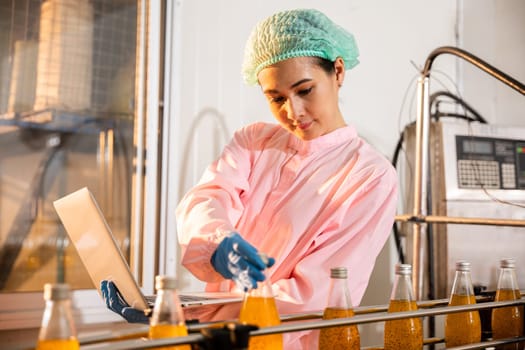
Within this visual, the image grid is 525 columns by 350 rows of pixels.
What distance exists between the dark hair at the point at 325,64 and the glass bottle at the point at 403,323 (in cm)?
58

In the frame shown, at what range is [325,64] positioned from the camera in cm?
151

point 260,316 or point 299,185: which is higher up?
point 299,185

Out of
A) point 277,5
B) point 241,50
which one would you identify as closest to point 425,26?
point 277,5

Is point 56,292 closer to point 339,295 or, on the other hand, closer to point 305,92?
point 339,295

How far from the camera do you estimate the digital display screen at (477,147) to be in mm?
2719

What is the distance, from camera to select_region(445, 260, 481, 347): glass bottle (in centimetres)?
119

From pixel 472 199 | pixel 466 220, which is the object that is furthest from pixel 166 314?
pixel 472 199

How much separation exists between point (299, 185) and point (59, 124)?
A: 1219 millimetres

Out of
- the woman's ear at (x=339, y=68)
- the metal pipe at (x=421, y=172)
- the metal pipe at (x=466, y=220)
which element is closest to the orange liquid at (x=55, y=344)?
the woman's ear at (x=339, y=68)

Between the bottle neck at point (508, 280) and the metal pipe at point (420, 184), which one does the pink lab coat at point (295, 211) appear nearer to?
the bottle neck at point (508, 280)

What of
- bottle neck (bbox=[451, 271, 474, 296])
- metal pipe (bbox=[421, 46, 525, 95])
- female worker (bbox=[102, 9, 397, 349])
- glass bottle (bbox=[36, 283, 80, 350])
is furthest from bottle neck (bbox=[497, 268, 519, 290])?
glass bottle (bbox=[36, 283, 80, 350])

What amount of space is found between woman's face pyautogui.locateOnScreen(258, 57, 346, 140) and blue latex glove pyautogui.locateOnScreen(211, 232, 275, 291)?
1.60 ft

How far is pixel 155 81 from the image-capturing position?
2.29m

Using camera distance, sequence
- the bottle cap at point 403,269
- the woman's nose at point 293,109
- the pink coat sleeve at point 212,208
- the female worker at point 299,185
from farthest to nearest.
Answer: the woman's nose at point 293,109 < the female worker at point 299,185 < the pink coat sleeve at point 212,208 < the bottle cap at point 403,269
